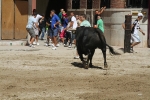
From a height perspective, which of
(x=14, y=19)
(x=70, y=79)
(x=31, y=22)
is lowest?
(x=70, y=79)

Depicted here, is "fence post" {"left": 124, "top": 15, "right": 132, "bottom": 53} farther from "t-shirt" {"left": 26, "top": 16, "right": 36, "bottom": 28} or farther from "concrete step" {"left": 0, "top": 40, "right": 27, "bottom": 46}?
"concrete step" {"left": 0, "top": 40, "right": 27, "bottom": 46}

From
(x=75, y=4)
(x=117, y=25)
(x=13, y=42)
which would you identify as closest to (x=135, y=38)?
(x=117, y=25)

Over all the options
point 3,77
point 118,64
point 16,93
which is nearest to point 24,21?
point 118,64

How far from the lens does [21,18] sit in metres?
21.9

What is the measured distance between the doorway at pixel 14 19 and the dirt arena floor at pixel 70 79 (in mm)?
6055

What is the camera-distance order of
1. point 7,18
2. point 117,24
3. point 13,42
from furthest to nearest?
point 117,24 < point 7,18 < point 13,42

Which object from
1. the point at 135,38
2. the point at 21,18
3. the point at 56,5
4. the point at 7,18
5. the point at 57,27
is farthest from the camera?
the point at 56,5

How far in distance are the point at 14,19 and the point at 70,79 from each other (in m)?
11.7

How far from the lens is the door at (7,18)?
845 inches

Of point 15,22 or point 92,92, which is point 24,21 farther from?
point 92,92

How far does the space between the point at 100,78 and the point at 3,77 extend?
242cm

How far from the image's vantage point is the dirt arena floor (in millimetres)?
8688

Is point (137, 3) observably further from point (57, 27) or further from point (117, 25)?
point (57, 27)

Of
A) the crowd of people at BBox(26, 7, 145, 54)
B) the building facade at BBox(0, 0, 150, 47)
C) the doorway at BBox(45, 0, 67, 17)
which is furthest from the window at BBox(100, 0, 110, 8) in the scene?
the doorway at BBox(45, 0, 67, 17)
